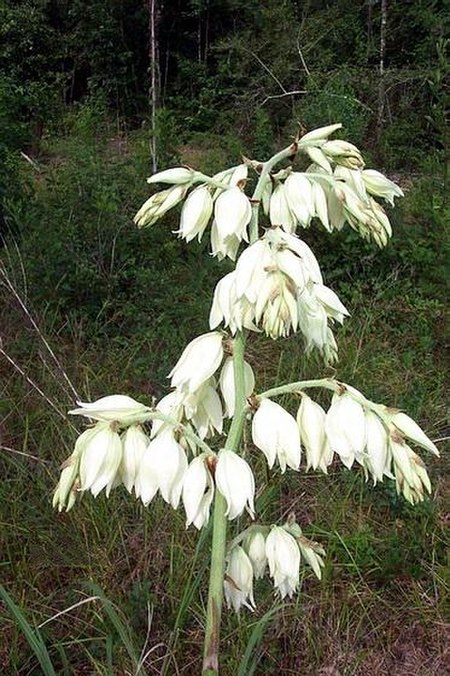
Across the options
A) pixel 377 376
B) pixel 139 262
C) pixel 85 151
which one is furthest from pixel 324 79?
pixel 377 376

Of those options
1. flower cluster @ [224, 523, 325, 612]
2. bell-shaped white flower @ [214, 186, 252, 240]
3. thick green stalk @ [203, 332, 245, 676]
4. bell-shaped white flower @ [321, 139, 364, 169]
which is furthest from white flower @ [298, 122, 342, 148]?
flower cluster @ [224, 523, 325, 612]

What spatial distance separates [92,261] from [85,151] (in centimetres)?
143

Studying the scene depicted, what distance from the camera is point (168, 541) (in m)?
2.46

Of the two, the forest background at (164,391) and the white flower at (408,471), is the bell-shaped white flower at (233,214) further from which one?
the forest background at (164,391)

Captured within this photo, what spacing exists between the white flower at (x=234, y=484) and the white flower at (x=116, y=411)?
0.48 feet

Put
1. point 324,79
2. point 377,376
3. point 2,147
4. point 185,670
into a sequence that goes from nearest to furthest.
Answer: point 185,670
point 377,376
point 2,147
point 324,79

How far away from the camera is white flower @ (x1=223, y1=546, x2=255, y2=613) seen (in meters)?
1.33

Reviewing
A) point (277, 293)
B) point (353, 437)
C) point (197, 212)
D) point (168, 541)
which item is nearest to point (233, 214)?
point (197, 212)

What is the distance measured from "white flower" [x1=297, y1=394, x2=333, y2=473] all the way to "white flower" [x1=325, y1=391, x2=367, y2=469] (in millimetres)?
31

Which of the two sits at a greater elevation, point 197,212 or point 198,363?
point 197,212

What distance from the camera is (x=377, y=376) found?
11.9 ft

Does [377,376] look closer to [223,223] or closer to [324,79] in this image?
[223,223]

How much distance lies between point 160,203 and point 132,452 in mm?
410

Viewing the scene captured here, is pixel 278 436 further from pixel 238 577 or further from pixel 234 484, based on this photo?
pixel 238 577
